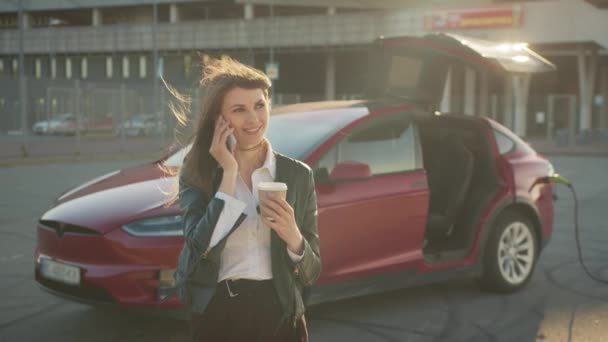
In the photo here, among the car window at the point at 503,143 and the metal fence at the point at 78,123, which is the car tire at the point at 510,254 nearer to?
the car window at the point at 503,143

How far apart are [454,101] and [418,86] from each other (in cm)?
4229

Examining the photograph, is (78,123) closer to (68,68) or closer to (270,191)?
(270,191)

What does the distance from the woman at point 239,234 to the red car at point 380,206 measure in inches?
66.5

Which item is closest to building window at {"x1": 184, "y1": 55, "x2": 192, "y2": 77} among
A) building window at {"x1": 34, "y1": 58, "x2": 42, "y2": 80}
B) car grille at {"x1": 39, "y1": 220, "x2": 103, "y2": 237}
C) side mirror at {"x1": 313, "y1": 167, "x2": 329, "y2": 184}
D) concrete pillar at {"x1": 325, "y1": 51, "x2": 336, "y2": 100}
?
concrete pillar at {"x1": 325, "y1": 51, "x2": 336, "y2": 100}

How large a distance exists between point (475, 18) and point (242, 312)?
4198cm

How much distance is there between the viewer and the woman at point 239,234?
2.54 m

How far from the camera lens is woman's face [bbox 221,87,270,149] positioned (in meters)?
2.58

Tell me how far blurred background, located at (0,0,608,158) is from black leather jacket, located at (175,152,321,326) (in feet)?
70.4

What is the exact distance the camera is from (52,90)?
2469cm

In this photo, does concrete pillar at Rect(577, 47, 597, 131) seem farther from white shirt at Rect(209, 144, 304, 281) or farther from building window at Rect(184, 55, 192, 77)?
white shirt at Rect(209, 144, 304, 281)

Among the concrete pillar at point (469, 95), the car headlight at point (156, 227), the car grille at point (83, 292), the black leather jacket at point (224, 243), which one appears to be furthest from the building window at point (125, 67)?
the black leather jacket at point (224, 243)

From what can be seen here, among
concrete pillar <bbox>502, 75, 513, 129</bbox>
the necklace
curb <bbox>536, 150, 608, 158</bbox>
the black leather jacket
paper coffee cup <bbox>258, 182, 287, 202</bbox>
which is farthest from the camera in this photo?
concrete pillar <bbox>502, 75, 513, 129</bbox>

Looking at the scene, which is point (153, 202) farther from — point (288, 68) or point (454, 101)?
point (288, 68)

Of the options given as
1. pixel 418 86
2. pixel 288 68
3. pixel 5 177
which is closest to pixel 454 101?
pixel 288 68
